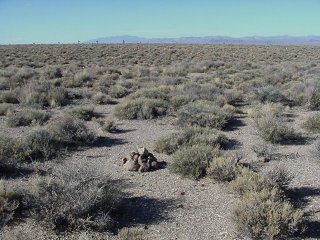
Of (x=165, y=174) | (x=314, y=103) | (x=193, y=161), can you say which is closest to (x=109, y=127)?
(x=165, y=174)

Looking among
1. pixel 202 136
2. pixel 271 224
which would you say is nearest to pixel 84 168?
pixel 271 224

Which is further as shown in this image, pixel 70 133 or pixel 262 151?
pixel 70 133

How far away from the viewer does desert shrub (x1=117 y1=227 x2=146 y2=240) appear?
21.3ft

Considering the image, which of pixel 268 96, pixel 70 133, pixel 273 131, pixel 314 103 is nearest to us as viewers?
pixel 70 133

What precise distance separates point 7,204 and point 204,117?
A: 27.3ft

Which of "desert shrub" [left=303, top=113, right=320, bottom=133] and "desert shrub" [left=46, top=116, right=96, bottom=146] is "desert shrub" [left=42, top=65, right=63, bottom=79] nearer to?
"desert shrub" [left=46, top=116, right=96, bottom=146]

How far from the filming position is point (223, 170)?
30.1 feet

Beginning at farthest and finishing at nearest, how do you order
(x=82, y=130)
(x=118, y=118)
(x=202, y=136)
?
(x=118, y=118) < (x=82, y=130) < (x=202, y=136)

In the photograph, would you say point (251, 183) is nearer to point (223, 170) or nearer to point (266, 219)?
point (223, 170)

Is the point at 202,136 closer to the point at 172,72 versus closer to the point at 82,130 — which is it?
the point at 82,130

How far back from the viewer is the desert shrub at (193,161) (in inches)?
380

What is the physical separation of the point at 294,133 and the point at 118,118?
21.6ft

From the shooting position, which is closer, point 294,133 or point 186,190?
point 186,190

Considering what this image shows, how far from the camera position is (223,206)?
26.7 feet
